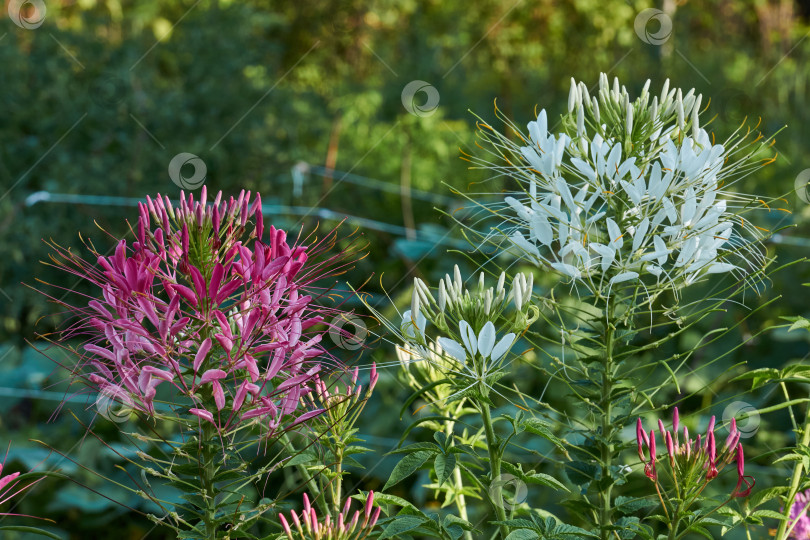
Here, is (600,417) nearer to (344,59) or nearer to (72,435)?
(72,435)

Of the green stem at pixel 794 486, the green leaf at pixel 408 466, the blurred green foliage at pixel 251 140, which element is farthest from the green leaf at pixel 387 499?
the blurred green foliage at pixel 251 140

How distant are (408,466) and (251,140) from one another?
3.96 meters

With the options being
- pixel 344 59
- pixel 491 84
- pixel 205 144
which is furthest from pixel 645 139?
pixel 344 59

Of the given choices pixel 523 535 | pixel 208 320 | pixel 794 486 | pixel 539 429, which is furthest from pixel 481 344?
pixel 794 486

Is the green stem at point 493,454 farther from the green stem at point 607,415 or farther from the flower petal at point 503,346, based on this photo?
the green stem at point 607,415

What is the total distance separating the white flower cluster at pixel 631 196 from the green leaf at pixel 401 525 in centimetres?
36

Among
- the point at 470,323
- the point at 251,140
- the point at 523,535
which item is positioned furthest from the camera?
the point at 251,140

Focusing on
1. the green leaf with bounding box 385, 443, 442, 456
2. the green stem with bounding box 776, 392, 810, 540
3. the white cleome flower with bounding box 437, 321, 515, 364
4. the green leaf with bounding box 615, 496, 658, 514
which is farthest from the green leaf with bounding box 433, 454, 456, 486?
the green stem with bounding box 776, 392, 810, 540

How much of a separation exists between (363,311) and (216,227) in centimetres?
239

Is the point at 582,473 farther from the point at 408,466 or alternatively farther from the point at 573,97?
the point at 573,97

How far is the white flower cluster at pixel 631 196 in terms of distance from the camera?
3.53ft

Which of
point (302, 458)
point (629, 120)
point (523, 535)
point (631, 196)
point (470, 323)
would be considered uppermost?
point (629, 120)

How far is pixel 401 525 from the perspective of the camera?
97 centimetres

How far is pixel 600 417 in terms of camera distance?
1163mm
